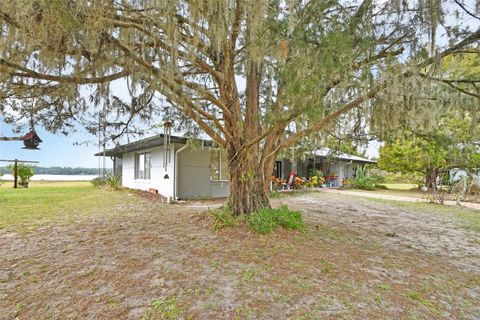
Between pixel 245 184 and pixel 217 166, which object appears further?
pixel 217 166

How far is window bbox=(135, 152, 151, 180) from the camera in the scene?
1349 centimetres

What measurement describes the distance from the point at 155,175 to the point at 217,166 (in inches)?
109

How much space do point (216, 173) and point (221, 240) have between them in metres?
7.81

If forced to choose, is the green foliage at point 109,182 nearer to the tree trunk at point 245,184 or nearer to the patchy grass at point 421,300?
the tree trunk at point 245,184

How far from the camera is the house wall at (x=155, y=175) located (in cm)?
1103

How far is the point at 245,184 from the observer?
572cm

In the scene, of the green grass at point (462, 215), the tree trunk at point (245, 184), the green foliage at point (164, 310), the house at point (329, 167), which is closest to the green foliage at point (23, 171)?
the house at point (329, 167)

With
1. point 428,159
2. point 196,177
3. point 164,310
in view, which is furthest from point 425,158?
point 164,310

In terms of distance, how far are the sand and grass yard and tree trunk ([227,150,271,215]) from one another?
0.63m

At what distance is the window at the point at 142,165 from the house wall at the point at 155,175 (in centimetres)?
23

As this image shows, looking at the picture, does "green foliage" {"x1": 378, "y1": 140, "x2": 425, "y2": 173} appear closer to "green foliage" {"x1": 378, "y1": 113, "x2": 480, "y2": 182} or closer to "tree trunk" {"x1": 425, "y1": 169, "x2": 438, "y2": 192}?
"green foliage" {"x1": 378, "y1": 113, "x2": 480, "y2": 182}

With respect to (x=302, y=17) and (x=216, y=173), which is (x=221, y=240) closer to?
(x=302, y=17)

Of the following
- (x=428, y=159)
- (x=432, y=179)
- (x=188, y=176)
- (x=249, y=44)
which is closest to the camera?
(x=249, y=44)

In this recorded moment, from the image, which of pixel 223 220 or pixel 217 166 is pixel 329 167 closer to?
pixel 217 166
